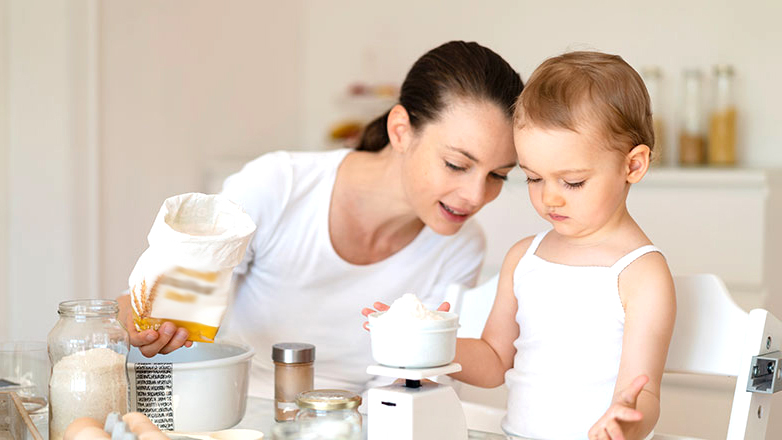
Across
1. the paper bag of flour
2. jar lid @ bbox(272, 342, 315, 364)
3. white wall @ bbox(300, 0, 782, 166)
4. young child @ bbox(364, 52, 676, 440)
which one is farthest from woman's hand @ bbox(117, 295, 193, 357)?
white wall @ bbox(300, 0, 782, 166)

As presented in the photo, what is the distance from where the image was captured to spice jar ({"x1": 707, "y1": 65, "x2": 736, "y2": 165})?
8.36ft

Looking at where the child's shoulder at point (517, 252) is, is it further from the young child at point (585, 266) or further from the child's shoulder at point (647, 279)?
the child's shoulder at point (647, 279)

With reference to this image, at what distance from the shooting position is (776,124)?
262cm

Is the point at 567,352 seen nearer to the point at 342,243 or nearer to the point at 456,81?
the point at 456,81

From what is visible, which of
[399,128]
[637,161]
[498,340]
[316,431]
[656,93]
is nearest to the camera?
[316,431]

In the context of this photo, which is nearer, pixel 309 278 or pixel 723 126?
pixel 309 278

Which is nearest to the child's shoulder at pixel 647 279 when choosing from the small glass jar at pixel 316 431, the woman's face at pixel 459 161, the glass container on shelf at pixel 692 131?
the woman's face at pixel 459 161

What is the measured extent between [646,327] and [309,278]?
2.54 ft

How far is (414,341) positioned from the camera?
93 centimetres

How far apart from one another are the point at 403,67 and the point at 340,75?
→ 266 mm

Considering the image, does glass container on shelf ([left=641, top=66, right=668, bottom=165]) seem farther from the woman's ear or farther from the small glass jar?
the small glass jar

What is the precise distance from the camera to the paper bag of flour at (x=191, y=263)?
101cm

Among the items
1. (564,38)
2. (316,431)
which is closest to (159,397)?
(316,431)

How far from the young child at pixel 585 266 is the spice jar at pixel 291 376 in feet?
0.96
